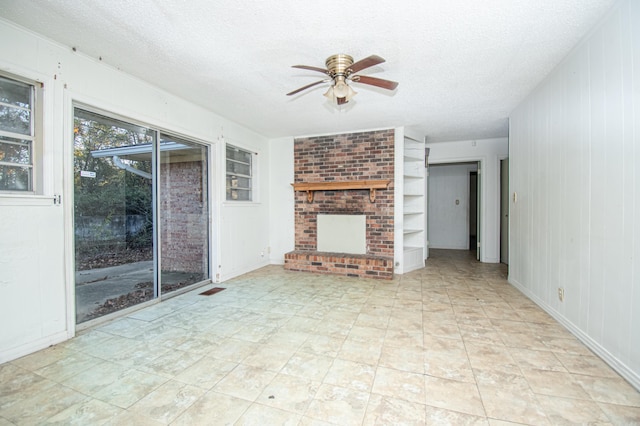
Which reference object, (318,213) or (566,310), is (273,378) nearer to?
(566,310)

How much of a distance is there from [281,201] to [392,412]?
4.26 meters

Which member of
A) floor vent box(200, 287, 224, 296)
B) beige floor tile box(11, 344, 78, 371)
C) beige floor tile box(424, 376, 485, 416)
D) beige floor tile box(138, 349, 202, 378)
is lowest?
beige floor tile box(424, 376, 485, 416)

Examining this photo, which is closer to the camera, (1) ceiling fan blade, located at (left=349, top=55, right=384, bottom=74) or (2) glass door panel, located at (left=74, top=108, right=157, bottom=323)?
(1) ceiling fan blade, located at (left=349, top=55, right=384, bottom=74)

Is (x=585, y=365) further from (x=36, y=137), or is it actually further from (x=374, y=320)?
(x=36, y=137)

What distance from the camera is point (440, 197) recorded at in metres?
7.55

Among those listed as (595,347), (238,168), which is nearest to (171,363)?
(595,347)

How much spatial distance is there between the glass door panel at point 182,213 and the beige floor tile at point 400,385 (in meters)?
2.74

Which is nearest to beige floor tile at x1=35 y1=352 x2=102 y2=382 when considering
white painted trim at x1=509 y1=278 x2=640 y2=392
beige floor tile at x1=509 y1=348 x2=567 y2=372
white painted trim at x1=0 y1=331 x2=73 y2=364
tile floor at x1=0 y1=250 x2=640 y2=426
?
tile floor at x1=0 y1=250 x2=640 y2=426

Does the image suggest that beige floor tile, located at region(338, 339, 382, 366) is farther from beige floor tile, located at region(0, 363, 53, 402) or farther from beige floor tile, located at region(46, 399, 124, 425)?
beige floor tile, located at region(0, 363, 53, 402)

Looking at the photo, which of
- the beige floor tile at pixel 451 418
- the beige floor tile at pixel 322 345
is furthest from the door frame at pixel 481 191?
the beige floor tile at pixel 451 418

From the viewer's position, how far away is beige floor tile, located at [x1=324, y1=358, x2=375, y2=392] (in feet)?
5.54

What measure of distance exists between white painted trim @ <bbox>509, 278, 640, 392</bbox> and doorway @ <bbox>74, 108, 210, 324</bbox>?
161 inches

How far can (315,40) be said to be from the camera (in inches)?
85.1

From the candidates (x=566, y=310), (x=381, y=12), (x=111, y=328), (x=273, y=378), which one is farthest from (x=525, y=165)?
(x=111, y=328)
